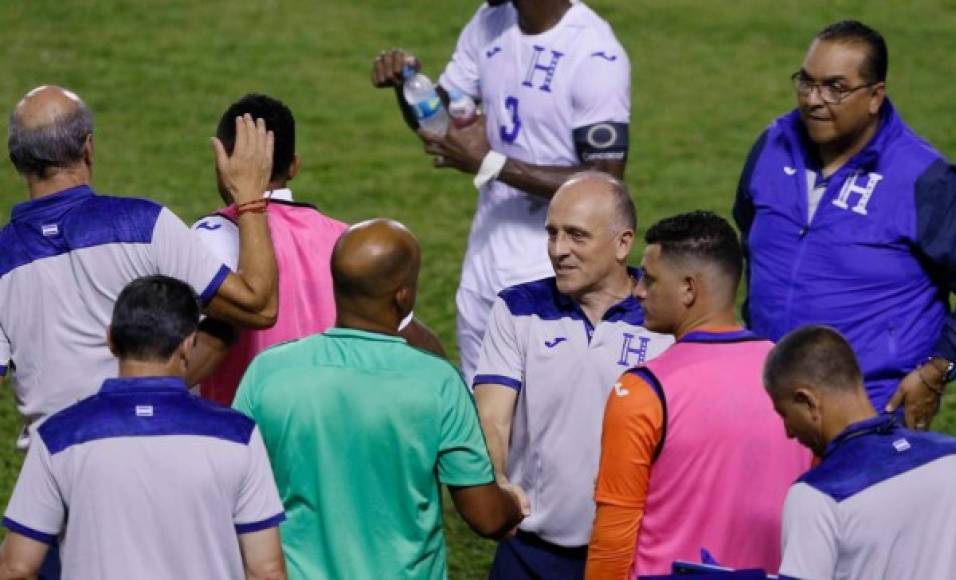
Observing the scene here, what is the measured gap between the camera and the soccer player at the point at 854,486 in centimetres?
436

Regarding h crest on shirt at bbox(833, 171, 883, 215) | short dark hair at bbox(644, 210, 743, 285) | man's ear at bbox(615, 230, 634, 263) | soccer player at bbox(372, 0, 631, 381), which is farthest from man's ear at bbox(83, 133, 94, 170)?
h crest on shirt at bbox(833, 171, 883, 215)

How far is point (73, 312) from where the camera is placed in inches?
211

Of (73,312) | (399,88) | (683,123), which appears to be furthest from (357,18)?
(73,312)

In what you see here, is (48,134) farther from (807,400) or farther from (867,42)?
(867,42)

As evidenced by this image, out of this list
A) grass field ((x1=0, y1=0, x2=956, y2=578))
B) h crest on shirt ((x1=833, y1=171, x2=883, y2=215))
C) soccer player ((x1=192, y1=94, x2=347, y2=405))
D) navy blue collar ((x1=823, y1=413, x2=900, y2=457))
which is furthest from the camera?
grass field ((x1=0, y1=0, x2=956, y2=578))

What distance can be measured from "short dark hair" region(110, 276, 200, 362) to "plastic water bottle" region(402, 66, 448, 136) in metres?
2.90

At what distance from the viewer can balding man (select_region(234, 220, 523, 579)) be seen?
184 inches

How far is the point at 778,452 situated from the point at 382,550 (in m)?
1.04

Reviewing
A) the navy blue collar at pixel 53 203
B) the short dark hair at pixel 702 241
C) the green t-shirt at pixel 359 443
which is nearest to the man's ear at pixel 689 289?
the short dark hair at pixel 702 241

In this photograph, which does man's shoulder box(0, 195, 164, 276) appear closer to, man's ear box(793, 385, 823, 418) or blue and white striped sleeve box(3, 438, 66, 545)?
blue and white striped sleeve box(3, 438, 66, 545)

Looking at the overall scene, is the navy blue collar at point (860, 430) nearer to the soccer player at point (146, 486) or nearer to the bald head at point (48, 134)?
the soccer player at point (146, 486)

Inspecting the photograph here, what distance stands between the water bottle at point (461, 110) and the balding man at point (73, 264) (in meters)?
2.15

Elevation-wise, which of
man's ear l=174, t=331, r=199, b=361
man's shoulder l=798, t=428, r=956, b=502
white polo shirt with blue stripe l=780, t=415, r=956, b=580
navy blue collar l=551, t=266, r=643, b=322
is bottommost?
white polo shirt with blue stripe l=780, t=415, r=956, b=580

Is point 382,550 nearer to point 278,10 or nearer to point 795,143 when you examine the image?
point 795,143
